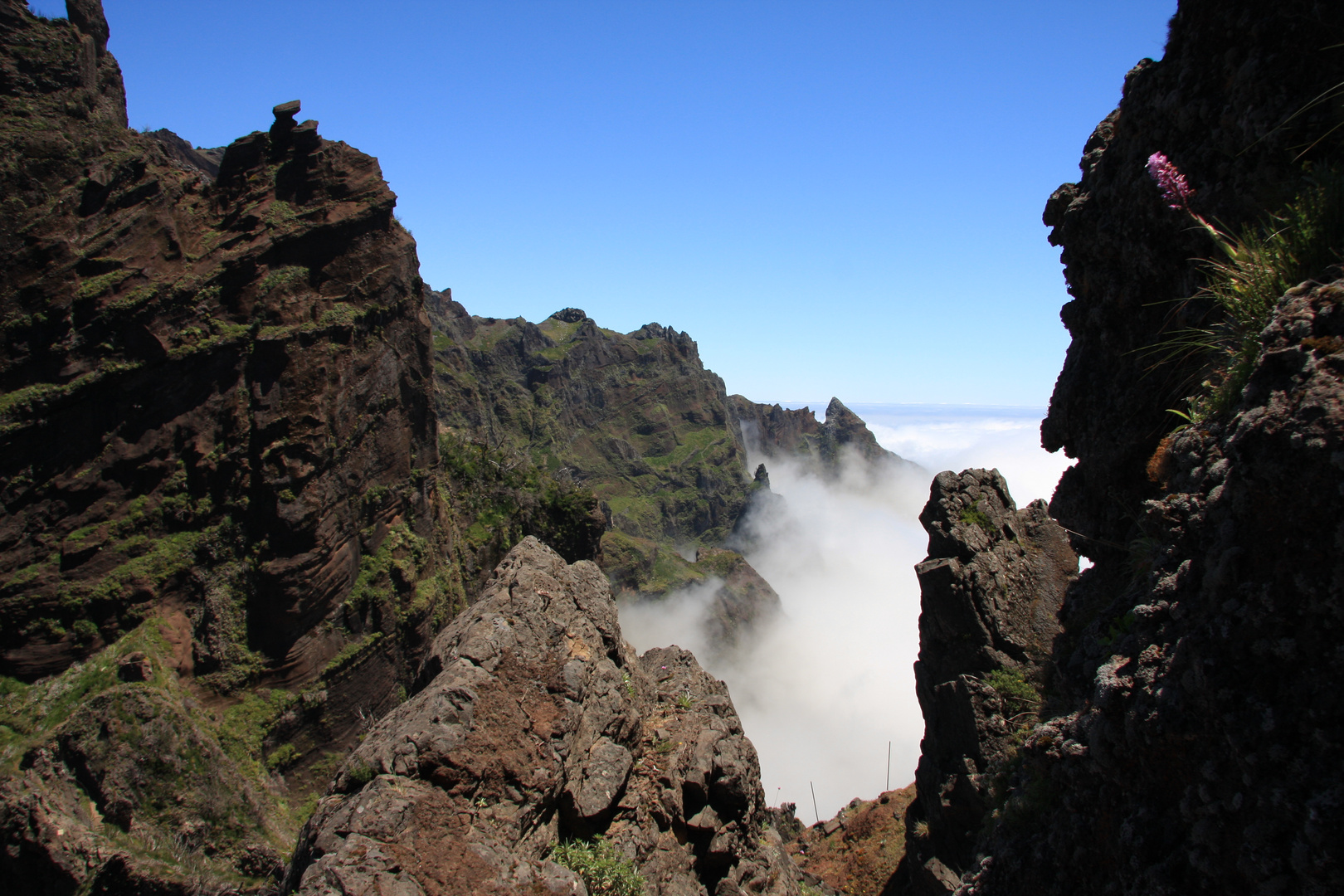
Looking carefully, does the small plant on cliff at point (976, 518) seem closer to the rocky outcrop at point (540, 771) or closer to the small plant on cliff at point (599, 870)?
the rocky outcrop at point (540, 771)

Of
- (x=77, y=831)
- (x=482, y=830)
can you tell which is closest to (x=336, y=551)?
(x=77, y=831)

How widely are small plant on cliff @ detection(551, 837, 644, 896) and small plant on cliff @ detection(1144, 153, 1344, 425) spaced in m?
7.60

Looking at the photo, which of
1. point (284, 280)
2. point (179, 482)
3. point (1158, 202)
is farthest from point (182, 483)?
point (1158, 202)

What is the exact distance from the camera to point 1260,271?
534cm

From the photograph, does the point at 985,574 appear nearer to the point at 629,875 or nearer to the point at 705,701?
the point at 705,701

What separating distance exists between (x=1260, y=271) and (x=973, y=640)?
34.3ft

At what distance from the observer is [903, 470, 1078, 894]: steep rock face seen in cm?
1332

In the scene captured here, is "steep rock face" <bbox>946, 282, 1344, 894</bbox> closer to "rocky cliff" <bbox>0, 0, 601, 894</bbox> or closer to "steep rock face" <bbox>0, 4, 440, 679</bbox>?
"rocky cliff" <bbox>0, 0, 601, 894</bbox>

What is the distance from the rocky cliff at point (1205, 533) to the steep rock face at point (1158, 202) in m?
0.03

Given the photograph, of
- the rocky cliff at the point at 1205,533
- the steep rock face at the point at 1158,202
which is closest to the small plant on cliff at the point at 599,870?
the rocky cliff at the point at 1205,533

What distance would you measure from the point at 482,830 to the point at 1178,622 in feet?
22.5

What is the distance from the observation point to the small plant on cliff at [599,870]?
7883mm

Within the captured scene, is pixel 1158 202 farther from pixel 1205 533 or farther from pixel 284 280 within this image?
pixel 284 280

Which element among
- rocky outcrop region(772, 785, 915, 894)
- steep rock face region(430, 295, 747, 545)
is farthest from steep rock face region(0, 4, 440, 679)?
steep rock face region(430, 295, 747, 545)
